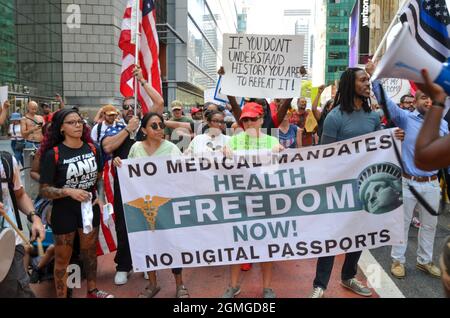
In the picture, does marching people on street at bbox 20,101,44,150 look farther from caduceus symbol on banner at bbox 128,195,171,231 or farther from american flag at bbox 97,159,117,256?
caduceus symbol on banner at bbox 128,195,171,231

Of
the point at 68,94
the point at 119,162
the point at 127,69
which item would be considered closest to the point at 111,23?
the point at 68,94

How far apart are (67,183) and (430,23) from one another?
3.69 metres

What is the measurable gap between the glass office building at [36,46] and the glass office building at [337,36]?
9025 cm

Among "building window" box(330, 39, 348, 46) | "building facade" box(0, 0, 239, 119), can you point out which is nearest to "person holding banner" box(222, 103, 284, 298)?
"building facade" box(0, 0, 239, 119)

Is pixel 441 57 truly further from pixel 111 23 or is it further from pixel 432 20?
pixel 111 23

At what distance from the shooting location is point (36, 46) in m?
23.4

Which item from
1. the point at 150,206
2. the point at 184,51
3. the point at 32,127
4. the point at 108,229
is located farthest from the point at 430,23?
the point at 184,51

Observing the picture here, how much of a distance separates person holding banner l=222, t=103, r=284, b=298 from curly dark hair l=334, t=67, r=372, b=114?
72 cm

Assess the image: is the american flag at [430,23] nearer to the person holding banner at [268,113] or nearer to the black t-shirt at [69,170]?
the person holding banner at [268,113]

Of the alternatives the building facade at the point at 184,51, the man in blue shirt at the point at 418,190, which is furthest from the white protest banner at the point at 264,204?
the building facade at the point at 184,51

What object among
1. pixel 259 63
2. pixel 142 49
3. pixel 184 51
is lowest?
pixel 259 63

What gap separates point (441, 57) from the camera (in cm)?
342

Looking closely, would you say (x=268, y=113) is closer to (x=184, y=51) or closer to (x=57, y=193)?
(x=57, y=193)
